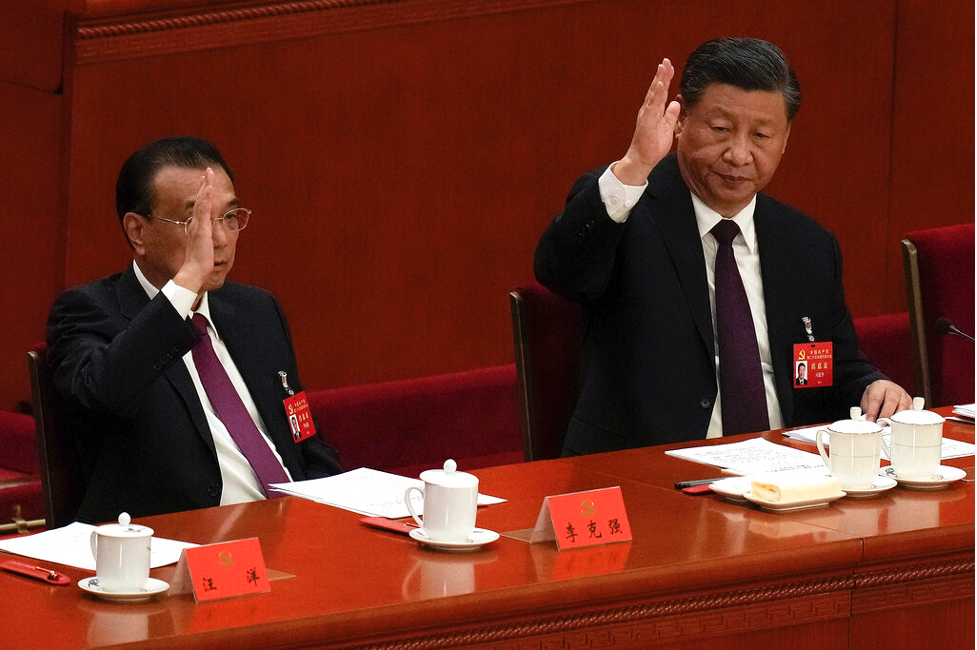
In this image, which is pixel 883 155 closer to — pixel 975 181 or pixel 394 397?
pixel 975 181

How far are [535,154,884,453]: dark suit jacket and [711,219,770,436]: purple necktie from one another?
3 centimetres

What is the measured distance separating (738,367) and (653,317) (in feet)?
0.65

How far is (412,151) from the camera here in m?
4.18

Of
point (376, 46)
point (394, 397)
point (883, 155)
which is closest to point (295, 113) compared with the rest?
point (376, 46)

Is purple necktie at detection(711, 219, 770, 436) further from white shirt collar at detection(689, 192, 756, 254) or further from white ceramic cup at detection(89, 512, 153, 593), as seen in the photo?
white ceramic cup at detection(89, 512, 153, 593)

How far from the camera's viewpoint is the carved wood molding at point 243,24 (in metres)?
3.78

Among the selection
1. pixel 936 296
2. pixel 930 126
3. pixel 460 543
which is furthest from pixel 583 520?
pixel 930 126

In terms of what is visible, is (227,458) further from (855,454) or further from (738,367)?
(855,454)

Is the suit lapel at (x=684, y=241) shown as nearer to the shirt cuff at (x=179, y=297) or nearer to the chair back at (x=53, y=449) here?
the shirt cuff at (x=179, y=297)

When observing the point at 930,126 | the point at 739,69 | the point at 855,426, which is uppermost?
the point at 930,126

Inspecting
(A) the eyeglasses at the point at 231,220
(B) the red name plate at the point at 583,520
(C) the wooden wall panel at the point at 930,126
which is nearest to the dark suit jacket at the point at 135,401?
(A) the eyeglasses at the point at 231,220

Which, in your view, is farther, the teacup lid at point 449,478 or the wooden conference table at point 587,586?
the teacup lid at point 449,478

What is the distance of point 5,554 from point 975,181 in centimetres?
387

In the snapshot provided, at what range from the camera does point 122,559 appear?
1585mm
